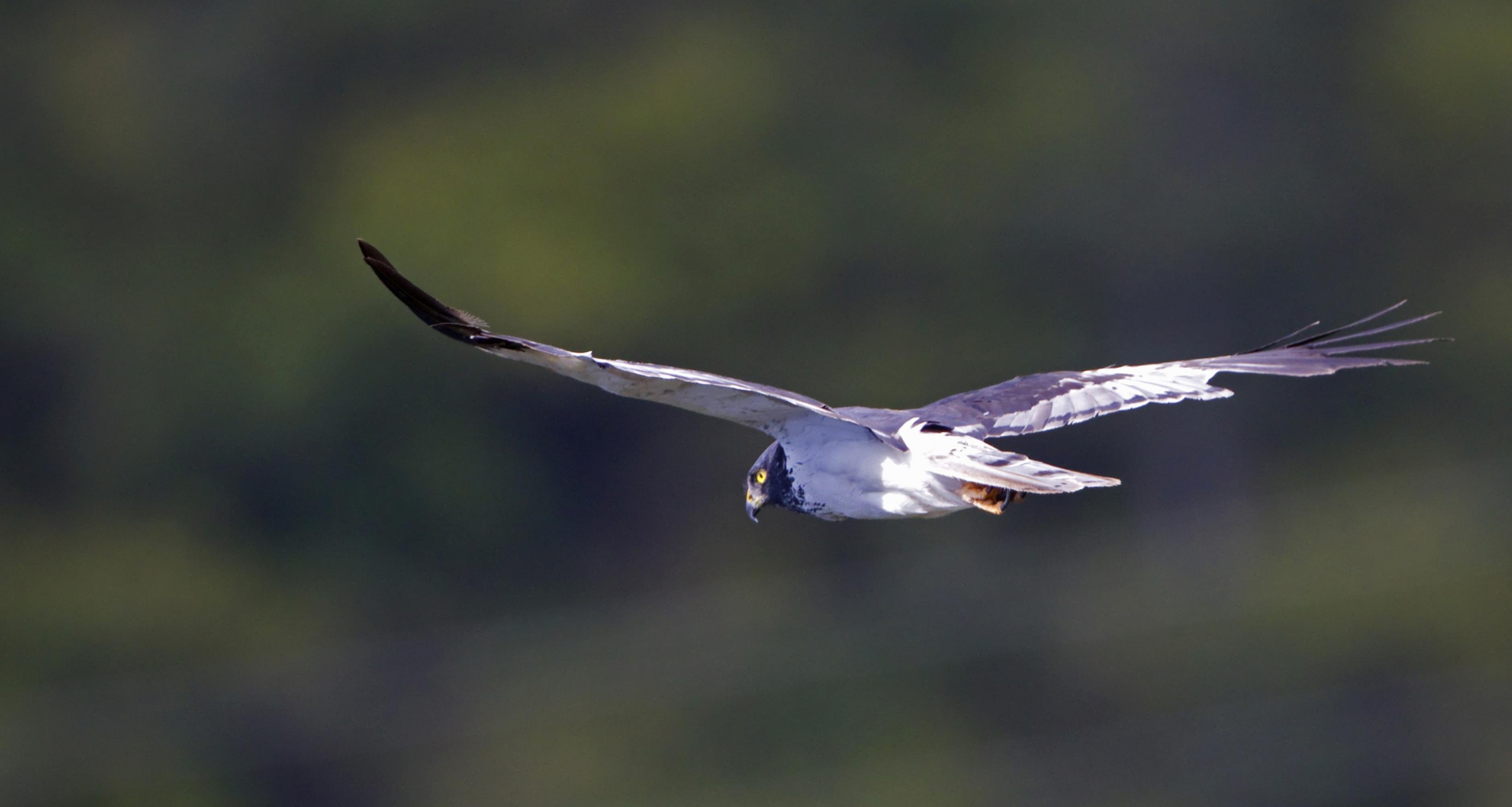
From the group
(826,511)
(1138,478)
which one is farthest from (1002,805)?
(826,511)

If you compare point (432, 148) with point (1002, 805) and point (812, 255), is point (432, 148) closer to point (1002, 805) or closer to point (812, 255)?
point (812, 255)

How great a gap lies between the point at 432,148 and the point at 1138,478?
11.1m

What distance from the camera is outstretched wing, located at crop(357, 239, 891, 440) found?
19.0ft

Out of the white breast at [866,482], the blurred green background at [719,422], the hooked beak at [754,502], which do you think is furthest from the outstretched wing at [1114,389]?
the blurred green background at [719,422]

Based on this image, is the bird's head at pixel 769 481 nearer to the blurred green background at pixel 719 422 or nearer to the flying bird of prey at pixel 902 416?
the flying bird of prey at pixel 902 416

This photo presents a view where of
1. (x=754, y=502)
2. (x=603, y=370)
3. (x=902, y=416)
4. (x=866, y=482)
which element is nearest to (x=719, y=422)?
(x=754, y=502)

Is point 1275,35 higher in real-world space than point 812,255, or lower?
higher

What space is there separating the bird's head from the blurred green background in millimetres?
15457

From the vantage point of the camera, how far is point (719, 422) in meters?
24.5

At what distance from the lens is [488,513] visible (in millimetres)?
26031

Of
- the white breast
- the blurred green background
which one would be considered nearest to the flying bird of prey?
the white breast

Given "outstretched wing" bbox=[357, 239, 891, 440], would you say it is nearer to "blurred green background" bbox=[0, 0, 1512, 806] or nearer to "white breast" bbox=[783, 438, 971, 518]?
"white breast" bbox=[783, 438, 971, 518]

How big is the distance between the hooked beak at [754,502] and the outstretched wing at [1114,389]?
0.73 metres

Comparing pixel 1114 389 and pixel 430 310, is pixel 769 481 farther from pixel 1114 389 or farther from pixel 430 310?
pixel 430 310
